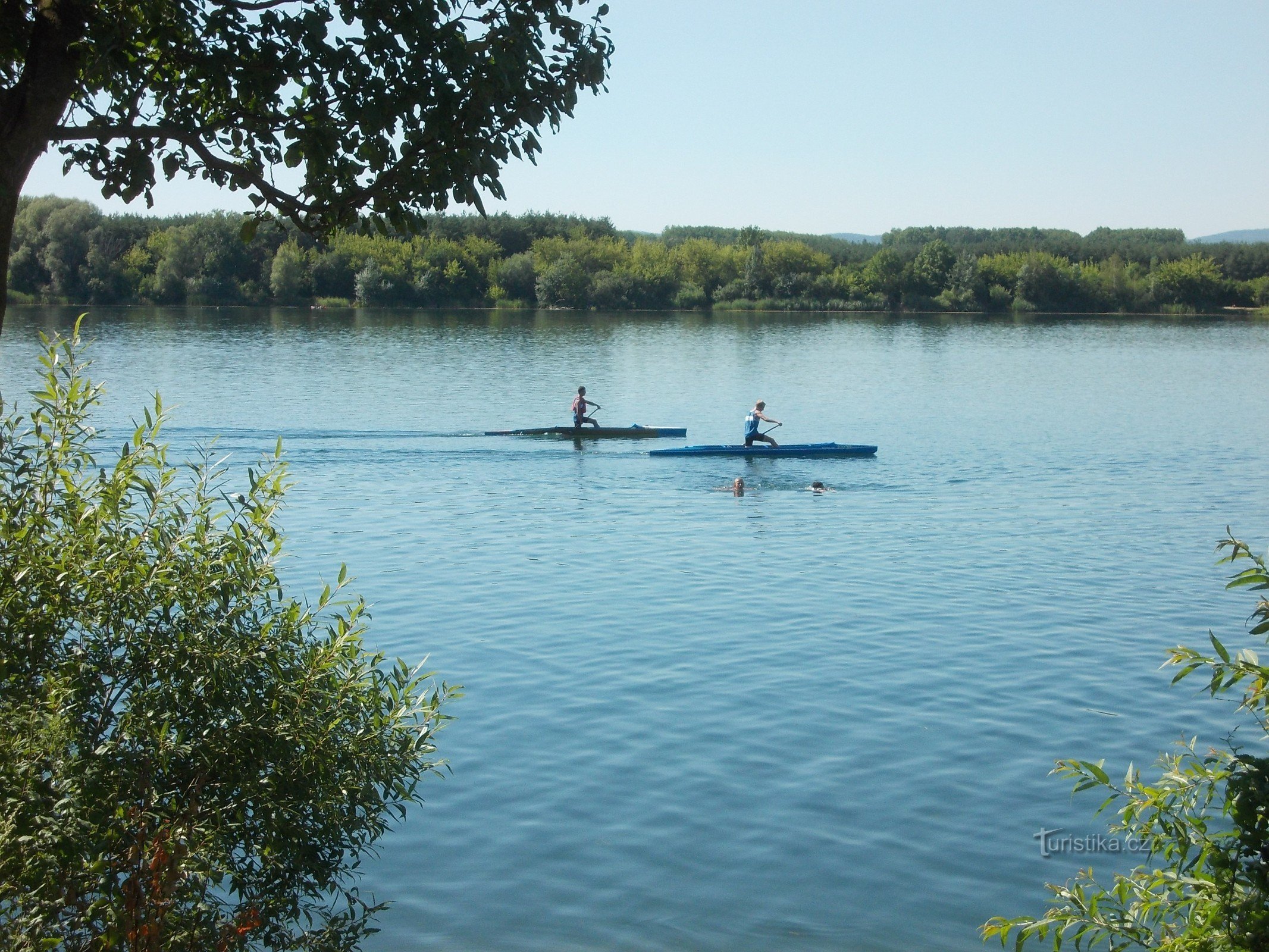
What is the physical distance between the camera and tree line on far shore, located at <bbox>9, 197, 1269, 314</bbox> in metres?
92.4

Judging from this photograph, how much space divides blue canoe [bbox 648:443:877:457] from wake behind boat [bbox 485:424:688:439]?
6.28 ft

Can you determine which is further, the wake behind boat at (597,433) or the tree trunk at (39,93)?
the wake behind boat at (597,433)

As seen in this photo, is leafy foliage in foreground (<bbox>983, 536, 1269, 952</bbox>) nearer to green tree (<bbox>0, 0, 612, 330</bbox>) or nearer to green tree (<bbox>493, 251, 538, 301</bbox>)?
green tree (<bbox>0, 0, 612, 330</bbox>)

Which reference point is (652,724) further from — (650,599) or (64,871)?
(64,871)

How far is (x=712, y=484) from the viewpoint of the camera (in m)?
25.1

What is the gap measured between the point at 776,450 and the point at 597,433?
517 centimetres

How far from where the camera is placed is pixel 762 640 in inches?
547

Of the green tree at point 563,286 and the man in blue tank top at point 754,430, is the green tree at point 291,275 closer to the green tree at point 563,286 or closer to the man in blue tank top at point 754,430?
the green tree at point 563,286

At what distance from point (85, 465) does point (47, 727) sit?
1.65 meters

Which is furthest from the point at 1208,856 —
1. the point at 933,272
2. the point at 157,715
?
the point at 933,272
